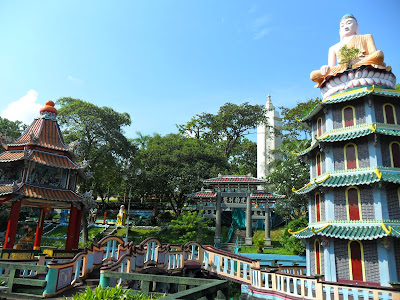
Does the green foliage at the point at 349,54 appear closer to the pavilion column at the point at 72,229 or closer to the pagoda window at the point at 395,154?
the pagoda window at the point at 395,154

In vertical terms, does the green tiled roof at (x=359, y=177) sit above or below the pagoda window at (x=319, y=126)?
below

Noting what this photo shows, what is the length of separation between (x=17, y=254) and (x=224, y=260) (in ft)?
37.6

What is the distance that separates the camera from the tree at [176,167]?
129 ft

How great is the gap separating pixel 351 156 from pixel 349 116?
2.28 meters

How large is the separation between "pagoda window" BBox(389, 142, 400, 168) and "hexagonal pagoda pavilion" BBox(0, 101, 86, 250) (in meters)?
19.2

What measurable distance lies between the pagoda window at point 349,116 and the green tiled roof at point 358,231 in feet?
17.9

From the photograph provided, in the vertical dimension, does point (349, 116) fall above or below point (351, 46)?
below

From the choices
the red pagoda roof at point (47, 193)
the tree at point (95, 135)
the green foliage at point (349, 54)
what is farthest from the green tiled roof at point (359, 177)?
the tree at point (95, 135)

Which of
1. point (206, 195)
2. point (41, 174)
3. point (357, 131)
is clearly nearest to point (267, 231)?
point (206, 195)

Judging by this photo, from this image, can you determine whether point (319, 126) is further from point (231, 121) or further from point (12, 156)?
point (231, 121)

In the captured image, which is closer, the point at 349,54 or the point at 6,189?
the point at 349,54

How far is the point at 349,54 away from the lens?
17422mm

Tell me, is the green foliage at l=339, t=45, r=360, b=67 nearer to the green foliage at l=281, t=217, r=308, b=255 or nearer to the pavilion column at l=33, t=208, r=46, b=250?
the green foliage at l=281, t=217, r=308, b=255

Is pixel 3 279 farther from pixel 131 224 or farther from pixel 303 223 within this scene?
pixel 131 224
